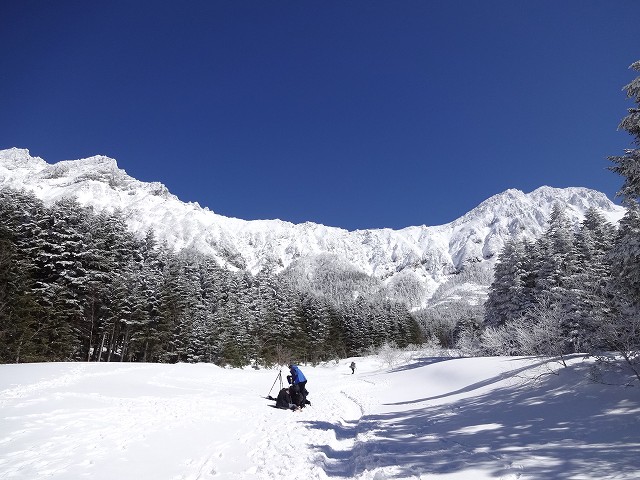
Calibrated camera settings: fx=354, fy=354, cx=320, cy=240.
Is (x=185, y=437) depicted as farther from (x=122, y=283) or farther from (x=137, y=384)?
(x=122, y=283)

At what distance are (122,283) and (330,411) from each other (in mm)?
29111

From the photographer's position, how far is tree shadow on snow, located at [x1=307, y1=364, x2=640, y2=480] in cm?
612

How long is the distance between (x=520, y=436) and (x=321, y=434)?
16.2 ft

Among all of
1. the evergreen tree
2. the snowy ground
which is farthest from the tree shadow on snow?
the evergreen tree

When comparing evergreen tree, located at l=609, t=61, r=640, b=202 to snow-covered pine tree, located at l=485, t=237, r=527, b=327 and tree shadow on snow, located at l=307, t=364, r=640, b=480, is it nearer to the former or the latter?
tree shadow on snow, located at l=307, t=364, r=640, b=480

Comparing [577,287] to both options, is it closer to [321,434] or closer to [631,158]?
[631,158]

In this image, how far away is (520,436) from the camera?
798cm

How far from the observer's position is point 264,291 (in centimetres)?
6312

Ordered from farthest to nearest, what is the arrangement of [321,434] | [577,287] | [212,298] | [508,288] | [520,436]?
[212,298]
[508,288]
[577,287]
[321,434]
[520,436]

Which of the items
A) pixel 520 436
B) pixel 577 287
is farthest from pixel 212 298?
pixel 520 436

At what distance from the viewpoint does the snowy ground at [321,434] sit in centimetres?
629

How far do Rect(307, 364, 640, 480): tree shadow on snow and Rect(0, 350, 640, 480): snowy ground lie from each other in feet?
0.11

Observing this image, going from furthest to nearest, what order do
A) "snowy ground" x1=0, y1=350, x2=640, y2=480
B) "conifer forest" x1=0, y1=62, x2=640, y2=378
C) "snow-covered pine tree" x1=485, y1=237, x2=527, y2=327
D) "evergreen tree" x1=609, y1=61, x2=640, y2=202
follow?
1. "snow-covered pine tree" x1=485, y1=237, x2=527, y2=327
2. "conifer forest" x1=0, y1=62, x2=640, y2=378
3. "evergreen tree" x1=609, y1=61, x2=640, y2=202
4. "snowy ground" x1=0, y1=350, x2=640, y2=480

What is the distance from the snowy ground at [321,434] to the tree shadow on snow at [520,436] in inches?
1.3
